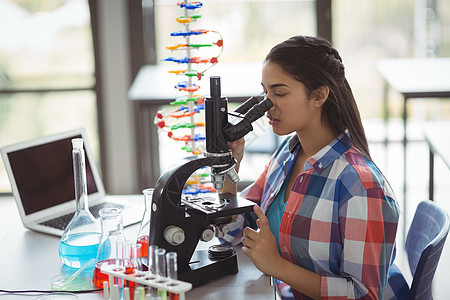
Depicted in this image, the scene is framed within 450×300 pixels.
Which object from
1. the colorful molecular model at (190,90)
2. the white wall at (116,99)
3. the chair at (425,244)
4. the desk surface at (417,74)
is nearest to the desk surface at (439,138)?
the desk surface at (417,74)

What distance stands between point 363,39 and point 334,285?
2.92 m

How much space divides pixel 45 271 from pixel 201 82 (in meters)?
2.23

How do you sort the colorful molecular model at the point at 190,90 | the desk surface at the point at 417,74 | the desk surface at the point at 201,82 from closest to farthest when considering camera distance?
the colorful molecular model at the point at 190,90 < the desk surface at the point at 417,74 < the desk surface at the point at 201,82

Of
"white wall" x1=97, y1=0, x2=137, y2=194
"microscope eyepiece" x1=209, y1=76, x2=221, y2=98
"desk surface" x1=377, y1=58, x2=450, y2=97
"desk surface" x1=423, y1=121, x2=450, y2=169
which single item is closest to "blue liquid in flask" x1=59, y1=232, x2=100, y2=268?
"microscope eyepiece" x1=209, y1=76, x2=221, y2=98

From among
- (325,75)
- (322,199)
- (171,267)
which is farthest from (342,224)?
(171,267)

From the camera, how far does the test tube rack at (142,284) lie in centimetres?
131

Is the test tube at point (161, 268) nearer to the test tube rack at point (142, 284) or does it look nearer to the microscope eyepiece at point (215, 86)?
the test tube rack at point (142, 284)

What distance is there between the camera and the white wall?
4.10 metres

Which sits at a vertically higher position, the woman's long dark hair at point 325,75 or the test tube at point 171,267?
the woman's long dark hair at point 325,75

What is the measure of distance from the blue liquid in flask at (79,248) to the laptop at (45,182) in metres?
0.27

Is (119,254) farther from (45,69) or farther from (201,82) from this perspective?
(45,69)

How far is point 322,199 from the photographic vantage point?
170cm

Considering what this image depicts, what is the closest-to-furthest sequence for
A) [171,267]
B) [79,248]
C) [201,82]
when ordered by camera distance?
[171,267]
[79,248]
[201,82]

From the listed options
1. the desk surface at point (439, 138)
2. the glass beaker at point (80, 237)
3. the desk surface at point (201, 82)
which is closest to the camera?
the glass beaker at point (80, 237)
